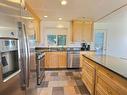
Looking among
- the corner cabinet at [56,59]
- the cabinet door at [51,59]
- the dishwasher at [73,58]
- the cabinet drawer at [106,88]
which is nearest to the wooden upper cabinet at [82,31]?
the dishwasher at [73,58]

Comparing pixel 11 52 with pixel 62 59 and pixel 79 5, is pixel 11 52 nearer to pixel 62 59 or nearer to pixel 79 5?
pixel 79 5

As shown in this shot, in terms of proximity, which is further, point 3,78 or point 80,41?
point 80,41

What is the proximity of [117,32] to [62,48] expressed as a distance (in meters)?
2.68

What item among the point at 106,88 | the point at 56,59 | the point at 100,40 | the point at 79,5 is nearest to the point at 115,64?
the point at 106,88

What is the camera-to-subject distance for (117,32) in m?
5.45

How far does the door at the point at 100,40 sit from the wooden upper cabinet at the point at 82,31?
914mm

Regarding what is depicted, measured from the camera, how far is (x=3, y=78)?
95 cm

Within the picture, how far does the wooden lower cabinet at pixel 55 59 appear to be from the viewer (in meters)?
5.50

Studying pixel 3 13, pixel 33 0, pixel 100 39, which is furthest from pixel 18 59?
pixel 100 39

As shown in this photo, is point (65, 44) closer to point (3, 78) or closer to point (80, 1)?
point (80, 1)

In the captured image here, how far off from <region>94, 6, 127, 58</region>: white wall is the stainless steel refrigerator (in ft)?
12.4

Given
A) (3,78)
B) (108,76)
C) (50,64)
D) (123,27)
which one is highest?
(123,27)

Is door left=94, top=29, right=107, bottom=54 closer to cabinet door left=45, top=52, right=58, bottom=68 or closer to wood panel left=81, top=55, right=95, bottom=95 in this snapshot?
cabinet door left=45, top=52, right=58, bottom=68

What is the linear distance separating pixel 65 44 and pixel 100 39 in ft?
7.01
